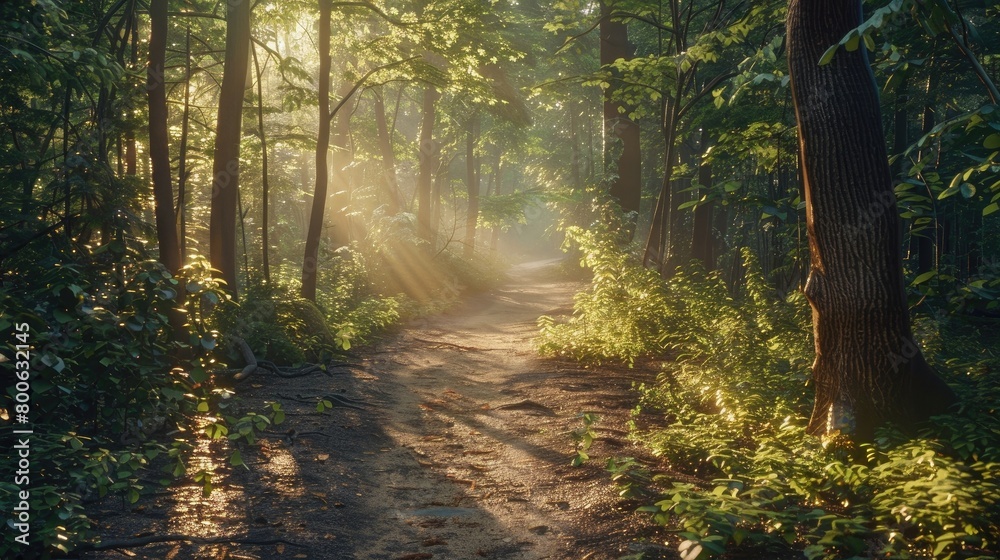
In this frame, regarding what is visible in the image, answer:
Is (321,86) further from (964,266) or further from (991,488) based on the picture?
(964,266)

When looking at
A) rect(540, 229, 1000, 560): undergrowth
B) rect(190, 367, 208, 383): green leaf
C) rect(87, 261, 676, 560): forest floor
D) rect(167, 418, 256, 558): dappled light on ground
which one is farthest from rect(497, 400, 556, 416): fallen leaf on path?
rect(190, 367, 208, 383): green leaf

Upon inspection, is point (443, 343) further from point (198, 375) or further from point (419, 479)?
point (198, 375)

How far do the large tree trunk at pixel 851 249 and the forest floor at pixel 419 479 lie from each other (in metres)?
2.04

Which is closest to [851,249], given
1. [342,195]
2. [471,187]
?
[342,195]

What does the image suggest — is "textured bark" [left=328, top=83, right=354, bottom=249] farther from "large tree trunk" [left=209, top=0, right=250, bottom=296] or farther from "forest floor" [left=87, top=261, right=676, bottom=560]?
"forest floor" [left=87, top=261, right=676, bottom=560]

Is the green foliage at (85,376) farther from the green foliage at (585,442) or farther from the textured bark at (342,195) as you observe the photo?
the textured bark at (342,195)

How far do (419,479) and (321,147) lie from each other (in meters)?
9.14

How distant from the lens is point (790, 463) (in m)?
4.82

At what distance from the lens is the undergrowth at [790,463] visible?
3.68 metres

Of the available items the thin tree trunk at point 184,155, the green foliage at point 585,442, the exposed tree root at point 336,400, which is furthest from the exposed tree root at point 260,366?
the green foliage at point 585,442

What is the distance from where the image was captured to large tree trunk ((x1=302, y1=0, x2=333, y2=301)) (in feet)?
43.7

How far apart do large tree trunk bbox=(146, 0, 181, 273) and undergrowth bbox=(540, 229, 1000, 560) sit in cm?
662

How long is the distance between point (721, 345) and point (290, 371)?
6127mm

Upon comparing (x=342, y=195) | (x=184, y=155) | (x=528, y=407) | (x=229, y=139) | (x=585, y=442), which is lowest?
(x=528, y=407)
